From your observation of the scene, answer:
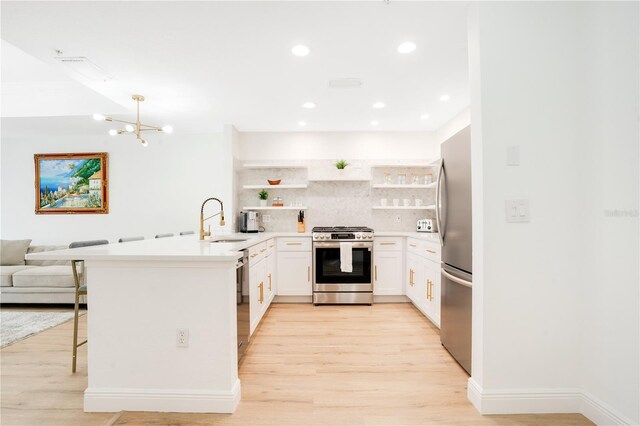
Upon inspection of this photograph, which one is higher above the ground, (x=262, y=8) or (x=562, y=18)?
(x=262, y=8)

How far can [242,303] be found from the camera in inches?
91.7

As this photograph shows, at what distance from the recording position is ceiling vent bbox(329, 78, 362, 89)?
9.70ft

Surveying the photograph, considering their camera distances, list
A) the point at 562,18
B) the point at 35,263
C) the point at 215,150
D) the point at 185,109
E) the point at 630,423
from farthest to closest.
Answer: the point at 215,150, the point at 35,263, the point at 185,109, the point at 562,18, the point at 630,423

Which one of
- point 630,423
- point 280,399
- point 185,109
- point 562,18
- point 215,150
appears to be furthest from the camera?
point 215,150

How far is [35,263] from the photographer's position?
172 inches

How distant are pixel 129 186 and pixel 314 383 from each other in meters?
4.43

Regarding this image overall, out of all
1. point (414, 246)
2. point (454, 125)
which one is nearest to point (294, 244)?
point (414, 246)

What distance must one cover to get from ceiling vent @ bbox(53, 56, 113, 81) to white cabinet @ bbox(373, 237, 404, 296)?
3.60m

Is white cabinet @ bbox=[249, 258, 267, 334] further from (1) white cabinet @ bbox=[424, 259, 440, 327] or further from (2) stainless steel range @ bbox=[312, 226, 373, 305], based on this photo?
(1) white cabinet @ bbox=[424, 259, 440, 327]

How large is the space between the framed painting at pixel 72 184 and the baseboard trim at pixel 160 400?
12.7 ft

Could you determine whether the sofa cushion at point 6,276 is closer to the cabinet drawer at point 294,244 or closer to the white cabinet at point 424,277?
the cabinet drawer at point 294,244

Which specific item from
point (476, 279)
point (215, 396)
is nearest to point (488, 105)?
point (476, 279)

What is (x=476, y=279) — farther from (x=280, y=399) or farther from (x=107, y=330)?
(x=107, y=330)

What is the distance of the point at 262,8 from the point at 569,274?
2.57 meters
